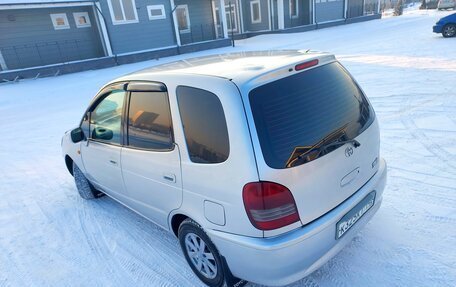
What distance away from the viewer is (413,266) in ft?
8.19

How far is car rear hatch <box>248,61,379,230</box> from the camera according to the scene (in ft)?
Result: 6.42

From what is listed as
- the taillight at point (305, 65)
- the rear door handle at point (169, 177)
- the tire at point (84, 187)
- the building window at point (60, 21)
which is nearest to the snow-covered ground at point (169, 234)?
the tire at point (84, 187)

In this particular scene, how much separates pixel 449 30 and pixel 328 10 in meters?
18.7

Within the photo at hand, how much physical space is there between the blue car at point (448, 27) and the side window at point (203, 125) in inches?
660

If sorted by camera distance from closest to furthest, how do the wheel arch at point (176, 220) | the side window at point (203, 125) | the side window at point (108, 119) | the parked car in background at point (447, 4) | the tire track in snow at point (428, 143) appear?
the side window at point (203, 125) → the wheel arch at point (176, 220) → the side window at point (108, 119) → the tire track in snow at point (428, 143) → the parked car in background at point (447, 4)

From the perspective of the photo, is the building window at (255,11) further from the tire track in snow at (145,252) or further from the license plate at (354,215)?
the license plate at (354,215)

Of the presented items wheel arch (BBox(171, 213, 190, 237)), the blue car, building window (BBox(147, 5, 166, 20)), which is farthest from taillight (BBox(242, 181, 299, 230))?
building window (BBox(147, 5, 166, 20))

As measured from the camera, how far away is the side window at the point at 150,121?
2457 mm

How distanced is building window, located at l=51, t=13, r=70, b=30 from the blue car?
777 inches

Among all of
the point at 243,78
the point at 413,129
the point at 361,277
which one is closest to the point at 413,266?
the point at 361,277

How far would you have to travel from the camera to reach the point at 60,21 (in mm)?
17375

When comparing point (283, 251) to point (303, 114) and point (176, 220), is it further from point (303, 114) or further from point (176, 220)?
point (176, 220)

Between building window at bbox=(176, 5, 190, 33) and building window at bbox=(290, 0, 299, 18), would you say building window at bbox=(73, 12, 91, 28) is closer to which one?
building window at bbox=(176, 5, 190, 33)

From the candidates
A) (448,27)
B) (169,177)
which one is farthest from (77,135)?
(448,27)
